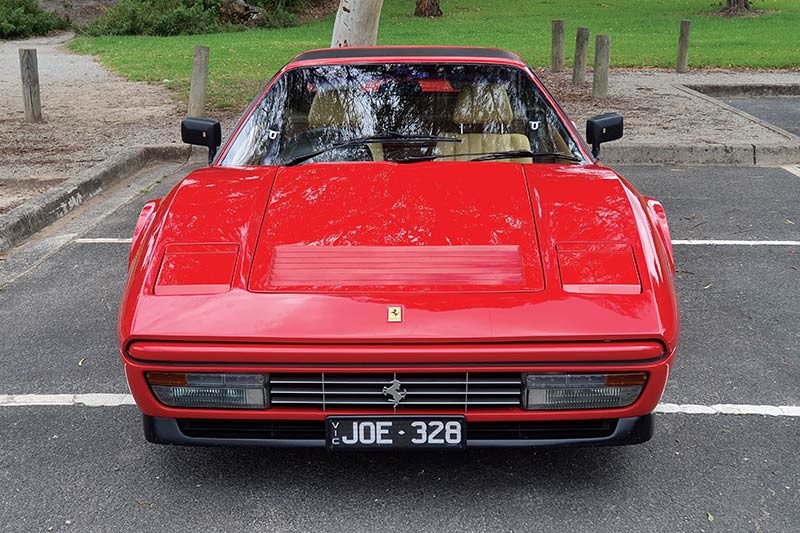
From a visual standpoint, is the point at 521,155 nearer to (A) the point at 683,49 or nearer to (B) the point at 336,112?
(B) the point at 336,112

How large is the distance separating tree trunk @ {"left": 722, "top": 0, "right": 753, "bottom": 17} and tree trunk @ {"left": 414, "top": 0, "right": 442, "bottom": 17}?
9889 mm

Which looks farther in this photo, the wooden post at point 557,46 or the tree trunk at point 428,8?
the tree trunk at point 428,8

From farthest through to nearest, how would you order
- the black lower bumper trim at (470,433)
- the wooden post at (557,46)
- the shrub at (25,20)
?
the shrub at (25,20)
the wooden post at (557,46)
the black lower bumper trim at (470,433)

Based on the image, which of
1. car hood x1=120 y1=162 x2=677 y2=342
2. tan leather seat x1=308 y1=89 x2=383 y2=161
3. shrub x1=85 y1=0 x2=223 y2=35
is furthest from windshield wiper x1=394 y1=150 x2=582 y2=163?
shrub x1=85 y1=0 x2=223 y2=35

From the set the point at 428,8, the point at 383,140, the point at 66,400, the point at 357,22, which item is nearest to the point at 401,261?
the point at 383,140

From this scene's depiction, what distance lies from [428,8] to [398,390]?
1167 inches

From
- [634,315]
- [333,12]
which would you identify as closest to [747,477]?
[634,315]

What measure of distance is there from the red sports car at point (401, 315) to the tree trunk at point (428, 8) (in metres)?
28.5

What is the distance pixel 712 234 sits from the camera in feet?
20.1

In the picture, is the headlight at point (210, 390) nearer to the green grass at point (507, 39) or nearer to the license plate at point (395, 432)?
the license plate at point (395, 432)

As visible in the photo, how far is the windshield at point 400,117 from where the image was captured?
3.89m

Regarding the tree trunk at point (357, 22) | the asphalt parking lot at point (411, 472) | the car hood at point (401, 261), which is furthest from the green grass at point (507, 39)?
the car hood at point (401, 261)

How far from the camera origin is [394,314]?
264 cm

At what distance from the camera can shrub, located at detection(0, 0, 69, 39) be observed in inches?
1083
